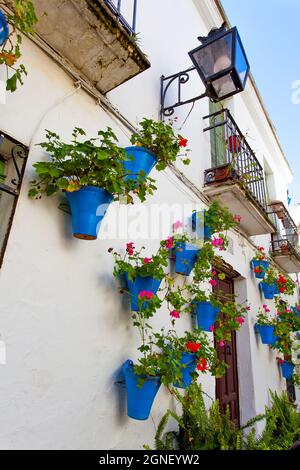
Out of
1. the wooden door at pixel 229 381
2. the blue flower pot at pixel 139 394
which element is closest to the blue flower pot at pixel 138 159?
the blue flower pot at pixel 139 394

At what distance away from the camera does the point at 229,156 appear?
14.0 feet

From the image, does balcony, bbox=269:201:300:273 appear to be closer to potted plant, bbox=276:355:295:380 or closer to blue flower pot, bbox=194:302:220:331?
potted plant, bbox=276:355:295:380

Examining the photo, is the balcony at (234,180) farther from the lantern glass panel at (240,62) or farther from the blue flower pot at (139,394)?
the blue flower pot at (139,394)

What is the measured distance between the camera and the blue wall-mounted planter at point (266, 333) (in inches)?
185

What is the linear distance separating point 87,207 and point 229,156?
3.18 meters

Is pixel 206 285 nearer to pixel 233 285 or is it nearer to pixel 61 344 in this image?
pixel 233 285

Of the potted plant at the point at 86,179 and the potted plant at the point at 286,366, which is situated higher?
the potted plant at the point at 86,179

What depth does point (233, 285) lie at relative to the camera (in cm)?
496

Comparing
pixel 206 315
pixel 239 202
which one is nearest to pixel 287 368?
pixel 239 202

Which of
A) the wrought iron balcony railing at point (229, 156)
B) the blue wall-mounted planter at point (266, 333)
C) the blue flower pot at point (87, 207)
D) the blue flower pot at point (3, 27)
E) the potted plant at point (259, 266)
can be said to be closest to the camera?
the blue flower pot at point (3, 27)

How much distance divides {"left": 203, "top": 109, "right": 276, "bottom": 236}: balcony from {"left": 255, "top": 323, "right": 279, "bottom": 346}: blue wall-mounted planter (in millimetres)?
1543

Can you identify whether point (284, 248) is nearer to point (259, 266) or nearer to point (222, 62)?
point (259, 266)

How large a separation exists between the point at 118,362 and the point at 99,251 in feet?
2.59

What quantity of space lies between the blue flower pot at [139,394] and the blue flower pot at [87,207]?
975 mm
